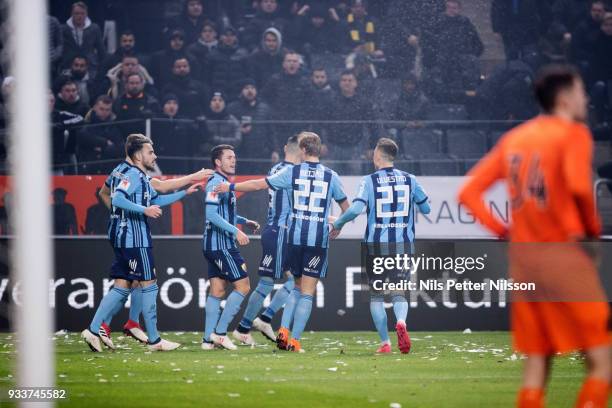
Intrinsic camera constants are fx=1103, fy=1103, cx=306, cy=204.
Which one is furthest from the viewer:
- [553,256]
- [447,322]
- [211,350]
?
[447,322]

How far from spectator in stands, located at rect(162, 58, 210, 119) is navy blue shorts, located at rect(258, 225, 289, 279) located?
4234mm

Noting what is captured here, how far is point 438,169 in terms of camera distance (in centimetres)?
1338

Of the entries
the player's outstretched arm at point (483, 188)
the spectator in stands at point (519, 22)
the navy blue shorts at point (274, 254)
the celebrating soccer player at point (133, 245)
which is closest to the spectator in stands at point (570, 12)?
the spectator in stands at point (519, 22)

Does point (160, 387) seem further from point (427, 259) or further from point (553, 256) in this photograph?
point (427, 259)

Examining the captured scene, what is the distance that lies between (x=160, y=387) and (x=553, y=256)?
143 inches

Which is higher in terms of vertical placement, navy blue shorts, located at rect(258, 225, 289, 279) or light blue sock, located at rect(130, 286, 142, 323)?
navy blue shorts, located at rect(258, 225, 289, 279)

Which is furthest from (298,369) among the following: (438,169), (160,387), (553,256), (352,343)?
(438,169)

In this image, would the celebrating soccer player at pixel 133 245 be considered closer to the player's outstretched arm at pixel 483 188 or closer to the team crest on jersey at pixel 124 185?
the team crest on jersey at pixel 124 185

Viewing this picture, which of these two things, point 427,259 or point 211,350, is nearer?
point 211,350

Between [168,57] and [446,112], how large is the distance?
13.3 feet

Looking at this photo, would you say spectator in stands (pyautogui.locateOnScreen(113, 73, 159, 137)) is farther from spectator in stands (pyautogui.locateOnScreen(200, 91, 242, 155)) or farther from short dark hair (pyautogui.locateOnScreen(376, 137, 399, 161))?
short dark hair (pyautogui.locateOnScreen(376, 137, 399, 161))

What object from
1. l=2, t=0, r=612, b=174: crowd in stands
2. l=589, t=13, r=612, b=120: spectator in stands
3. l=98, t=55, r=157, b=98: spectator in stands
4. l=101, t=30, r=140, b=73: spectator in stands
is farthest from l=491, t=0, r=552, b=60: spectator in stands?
l=101, t=30, r=140, b=73: spectator in stands

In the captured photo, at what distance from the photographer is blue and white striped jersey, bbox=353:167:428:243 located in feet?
33.2

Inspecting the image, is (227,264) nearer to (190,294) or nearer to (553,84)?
(190,294)
